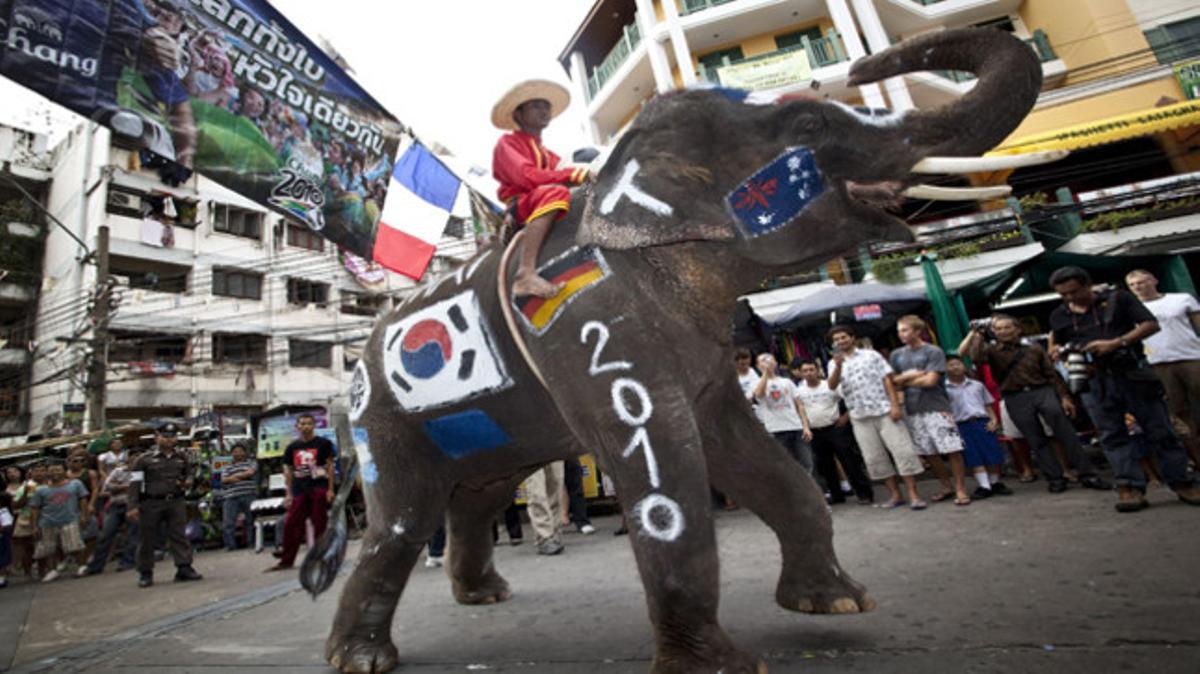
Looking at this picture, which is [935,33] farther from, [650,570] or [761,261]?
[650,570]

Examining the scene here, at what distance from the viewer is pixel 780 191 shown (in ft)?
7.01

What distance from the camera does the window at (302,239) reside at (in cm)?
2625

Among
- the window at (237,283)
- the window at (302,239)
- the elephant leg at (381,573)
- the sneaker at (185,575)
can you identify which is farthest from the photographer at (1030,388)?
the window at (302,239)

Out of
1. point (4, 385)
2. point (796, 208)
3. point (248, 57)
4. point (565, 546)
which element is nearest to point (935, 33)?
point (796, 208)

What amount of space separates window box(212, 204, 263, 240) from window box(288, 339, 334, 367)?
4.85 m

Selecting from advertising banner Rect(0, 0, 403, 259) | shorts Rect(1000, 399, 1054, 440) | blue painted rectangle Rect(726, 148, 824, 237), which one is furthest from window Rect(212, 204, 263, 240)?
blue painted rectangle Rect(726, 148, 824, 237)

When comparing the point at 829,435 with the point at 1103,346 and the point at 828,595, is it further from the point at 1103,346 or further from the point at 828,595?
the point at 828,595

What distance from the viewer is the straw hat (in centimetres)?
291

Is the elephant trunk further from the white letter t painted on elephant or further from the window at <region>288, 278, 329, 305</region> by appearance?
the window at <region>288, 278, 329, 305</region>

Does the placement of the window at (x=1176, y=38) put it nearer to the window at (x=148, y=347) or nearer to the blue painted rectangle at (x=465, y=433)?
the blue painted rectangle at (x=465, y=433)

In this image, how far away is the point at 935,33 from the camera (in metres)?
2.19

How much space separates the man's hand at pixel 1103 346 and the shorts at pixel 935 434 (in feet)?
5.15

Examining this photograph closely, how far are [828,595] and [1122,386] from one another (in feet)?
11.3

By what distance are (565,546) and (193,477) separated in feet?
37.9
